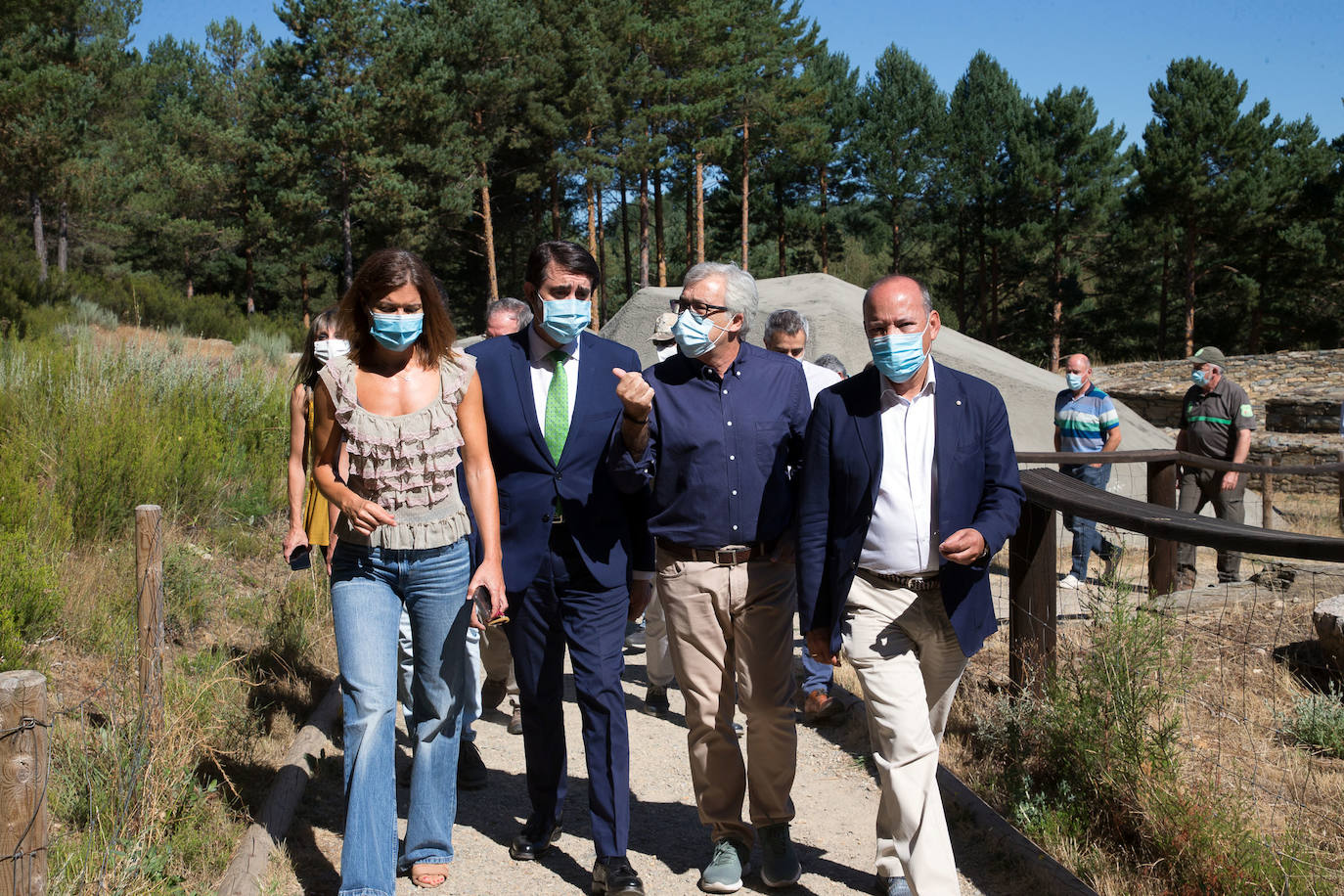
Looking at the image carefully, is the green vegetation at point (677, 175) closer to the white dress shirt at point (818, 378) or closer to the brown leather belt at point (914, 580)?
the white dress shirt at point (818, 378)

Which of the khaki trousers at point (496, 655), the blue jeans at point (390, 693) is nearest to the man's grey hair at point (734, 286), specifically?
the blue jeans at point (390, 693)

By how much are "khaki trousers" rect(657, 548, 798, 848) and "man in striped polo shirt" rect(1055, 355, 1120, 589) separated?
Answer: 635 cm

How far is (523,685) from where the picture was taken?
4.15m

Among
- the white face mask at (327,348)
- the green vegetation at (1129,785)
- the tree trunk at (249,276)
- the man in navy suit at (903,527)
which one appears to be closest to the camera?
the green vegetation at (1129,785)

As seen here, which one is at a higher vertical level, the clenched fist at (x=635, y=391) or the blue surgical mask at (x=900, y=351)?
the blue surgical mask at (x=900, y=351)

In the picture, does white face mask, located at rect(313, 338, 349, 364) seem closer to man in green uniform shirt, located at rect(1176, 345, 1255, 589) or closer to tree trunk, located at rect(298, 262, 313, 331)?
man in green uniform shirt, located at rect(1176, 345, 1255, 589)

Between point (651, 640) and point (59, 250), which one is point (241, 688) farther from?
point (59, 250)

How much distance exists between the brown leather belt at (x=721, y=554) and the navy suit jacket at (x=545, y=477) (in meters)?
0.19

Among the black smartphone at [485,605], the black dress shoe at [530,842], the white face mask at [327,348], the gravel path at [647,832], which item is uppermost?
the white face mask at [327,348]

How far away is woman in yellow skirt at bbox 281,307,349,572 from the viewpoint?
15.7 ft

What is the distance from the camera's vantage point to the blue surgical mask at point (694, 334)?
13.1 ft

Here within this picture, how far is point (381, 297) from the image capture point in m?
3.76

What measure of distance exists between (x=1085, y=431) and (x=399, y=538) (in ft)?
25.4

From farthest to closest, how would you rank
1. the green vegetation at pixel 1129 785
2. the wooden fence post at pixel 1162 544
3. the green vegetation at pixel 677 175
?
the green vegetation at pixel 677 175, the wooden fence post at pixel 1162 544, the green vegetation at pixel 1129 785
